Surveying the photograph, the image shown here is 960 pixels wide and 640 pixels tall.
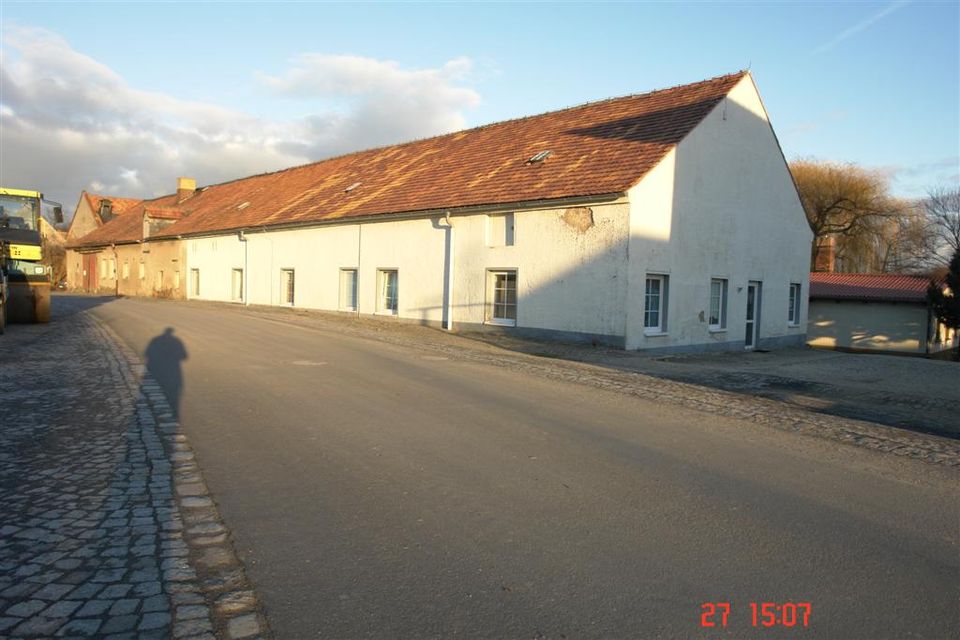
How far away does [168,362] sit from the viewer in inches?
482

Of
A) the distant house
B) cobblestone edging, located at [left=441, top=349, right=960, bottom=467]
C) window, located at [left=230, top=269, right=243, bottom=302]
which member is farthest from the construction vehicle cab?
the distant house

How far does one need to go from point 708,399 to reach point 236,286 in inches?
1077

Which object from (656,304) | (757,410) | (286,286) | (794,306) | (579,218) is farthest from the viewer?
(286,286)

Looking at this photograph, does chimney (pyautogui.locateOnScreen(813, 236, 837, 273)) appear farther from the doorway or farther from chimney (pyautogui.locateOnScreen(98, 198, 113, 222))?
chimney (pyautogui.locateOnScreen(98, 198, 113, 222))

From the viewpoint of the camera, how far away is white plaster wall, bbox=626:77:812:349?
17.7m

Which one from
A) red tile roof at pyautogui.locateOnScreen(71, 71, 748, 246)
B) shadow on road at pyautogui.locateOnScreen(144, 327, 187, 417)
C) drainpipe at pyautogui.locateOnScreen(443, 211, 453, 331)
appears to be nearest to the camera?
shadow on road at pyautogui.locateOnScreen(144, 327, 187, 417)

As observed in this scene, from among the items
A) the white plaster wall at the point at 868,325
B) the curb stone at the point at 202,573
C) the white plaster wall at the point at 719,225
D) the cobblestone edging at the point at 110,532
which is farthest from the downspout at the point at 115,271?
the curb stone at the point at 202,573

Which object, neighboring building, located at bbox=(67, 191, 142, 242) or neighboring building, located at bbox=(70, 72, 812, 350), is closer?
neighboring building, located at bbox=(70, 72, 812, 350)

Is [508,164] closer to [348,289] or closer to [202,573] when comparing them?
[348,289]

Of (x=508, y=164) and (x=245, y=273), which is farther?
(x=245, y=273)

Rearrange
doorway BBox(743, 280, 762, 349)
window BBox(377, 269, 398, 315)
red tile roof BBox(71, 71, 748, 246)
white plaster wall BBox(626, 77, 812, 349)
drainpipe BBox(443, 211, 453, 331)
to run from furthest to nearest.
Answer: window BBox(377, 269, 398, 315), doorway BBox(743, 280, 762, 349), drainpipe BBox(443, 211, 453, 331), red tile roof BBox(71, 71, 748, 246), white plaster wall BBox(626, 77, 812, 349)

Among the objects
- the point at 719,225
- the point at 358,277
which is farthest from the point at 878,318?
the point at 358,277

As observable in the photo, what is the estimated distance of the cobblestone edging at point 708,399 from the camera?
303 inches

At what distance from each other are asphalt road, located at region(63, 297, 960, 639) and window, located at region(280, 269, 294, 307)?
2110cm
